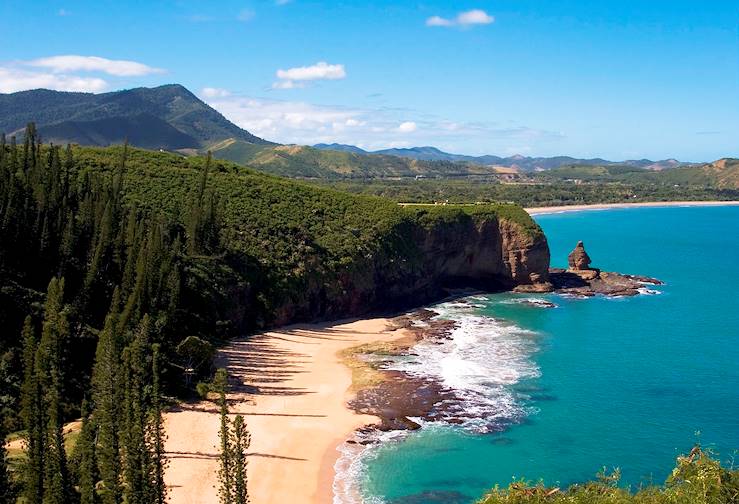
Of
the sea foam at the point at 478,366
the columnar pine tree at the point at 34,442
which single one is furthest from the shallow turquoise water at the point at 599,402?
the columnar pine tree at the point at 34,442

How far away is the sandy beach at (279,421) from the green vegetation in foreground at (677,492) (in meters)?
13.6

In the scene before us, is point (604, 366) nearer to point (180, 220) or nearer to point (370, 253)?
point (370, 253)

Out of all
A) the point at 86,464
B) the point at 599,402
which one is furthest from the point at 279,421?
the point at 599,402

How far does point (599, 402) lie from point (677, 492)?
1042 inches

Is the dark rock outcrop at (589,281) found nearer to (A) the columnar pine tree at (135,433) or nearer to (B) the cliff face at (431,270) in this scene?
(B) the cliff face at (431,270)

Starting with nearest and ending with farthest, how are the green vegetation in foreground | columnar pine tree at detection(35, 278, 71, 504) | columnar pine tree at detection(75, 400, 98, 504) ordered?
the green vegetation in foreground, columnar pine tree at detection(75, 400, 98, 504), columnar pine tree at detection(35, 278, 71, 504)

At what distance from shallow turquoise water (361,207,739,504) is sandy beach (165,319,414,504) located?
144 inches

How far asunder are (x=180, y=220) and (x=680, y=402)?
49.8 meters

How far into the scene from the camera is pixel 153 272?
49469mm

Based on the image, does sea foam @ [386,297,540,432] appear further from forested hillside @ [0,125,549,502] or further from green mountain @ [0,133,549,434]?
forested hillside @ [0,125,549,502]

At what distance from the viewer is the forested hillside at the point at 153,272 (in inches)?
1120

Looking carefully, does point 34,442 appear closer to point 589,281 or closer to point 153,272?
point 153,272

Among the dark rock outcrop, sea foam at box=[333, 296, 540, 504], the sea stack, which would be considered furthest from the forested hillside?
sea foam at box=[333, 296, 540, 504]

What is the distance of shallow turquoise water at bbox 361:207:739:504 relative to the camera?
3794 centimetres
